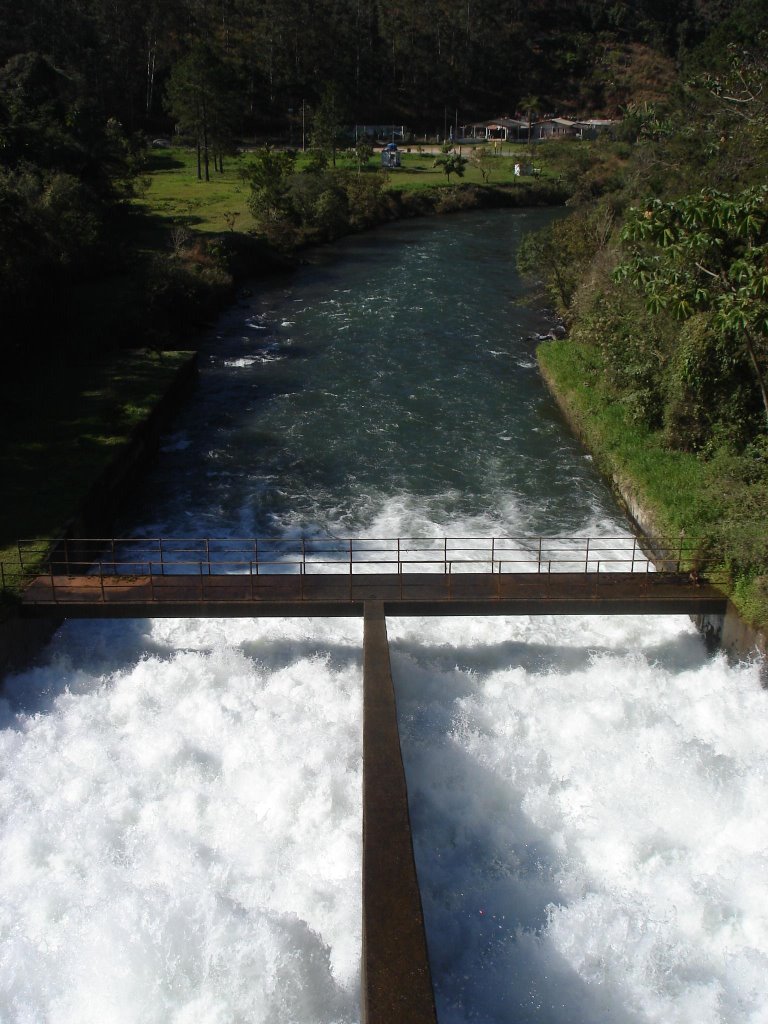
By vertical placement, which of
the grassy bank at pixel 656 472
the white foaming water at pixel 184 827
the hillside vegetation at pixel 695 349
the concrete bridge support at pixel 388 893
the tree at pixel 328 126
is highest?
the tree at pixel 328 126

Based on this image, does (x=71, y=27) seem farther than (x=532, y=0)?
No

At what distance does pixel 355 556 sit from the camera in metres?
23.1

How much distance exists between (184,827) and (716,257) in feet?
58.5

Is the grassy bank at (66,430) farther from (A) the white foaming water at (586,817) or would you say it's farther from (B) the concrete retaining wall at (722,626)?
(B) the concrete retaining wall at (722,626)

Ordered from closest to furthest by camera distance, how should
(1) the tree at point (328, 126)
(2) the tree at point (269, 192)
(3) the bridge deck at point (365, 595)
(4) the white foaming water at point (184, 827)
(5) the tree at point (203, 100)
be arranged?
(4) the white foaming water at point (184, 827) < (3) the bridge deck at point (365, 595) < (2) the tree at point (269, 192) < (5) the tree at point (203, 100) < (1) the tree at point (328, 126)

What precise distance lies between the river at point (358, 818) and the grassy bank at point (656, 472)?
1486 millimetres

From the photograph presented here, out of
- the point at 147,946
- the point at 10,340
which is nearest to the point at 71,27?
the point at 10,340

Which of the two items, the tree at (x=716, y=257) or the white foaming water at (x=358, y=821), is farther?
the tree at (x=716, y=257)

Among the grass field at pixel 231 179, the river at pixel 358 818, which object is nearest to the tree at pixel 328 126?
the grass field at pixel 231 179

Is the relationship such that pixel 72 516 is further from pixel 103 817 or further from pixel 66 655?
pixel 103 817

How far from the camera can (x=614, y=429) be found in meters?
27.9

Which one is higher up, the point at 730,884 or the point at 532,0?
the point at 532,0

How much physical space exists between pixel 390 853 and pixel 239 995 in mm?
2686

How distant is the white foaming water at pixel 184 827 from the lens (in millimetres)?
12109
